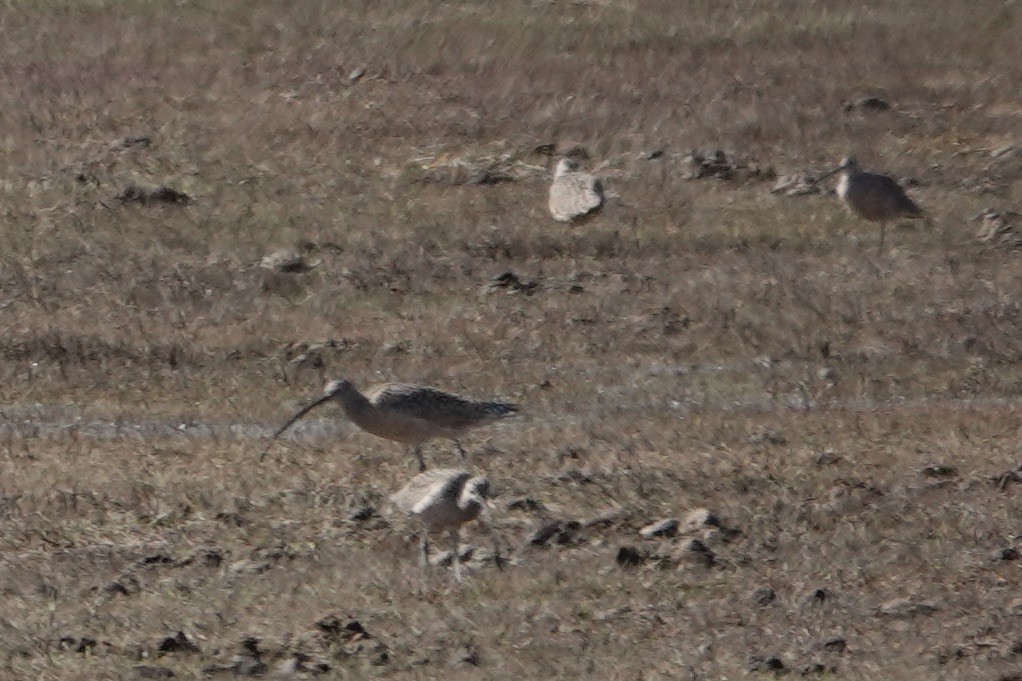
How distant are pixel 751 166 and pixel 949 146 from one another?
2.69 m

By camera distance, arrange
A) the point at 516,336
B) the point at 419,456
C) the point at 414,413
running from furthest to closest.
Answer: the point at 516,336
the point at 414,413
the point at 419,456

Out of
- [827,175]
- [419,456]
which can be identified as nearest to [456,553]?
[419,456]

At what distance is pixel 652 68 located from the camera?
26391mm

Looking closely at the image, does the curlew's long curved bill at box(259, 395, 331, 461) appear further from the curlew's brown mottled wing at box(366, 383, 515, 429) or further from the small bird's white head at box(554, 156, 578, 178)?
the small bird's white head at box(554, 156, 578, 178)

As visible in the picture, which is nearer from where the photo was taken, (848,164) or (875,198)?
(875,198)

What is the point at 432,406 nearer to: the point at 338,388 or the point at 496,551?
the point at 338,388

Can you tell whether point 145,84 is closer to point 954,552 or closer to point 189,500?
point 189,500

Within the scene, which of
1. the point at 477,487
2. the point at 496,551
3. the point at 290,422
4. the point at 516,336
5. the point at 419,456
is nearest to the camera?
the point at 496,551

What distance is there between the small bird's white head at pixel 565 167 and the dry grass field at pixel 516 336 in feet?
0.81

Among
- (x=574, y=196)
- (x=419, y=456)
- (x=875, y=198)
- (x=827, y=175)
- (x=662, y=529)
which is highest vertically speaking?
(x=662, y=529)

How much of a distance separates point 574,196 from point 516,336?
4282 mm

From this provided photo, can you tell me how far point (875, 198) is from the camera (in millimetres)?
20234

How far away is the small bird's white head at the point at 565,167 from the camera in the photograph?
71.2ft

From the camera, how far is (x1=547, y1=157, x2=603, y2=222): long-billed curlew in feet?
66.6
